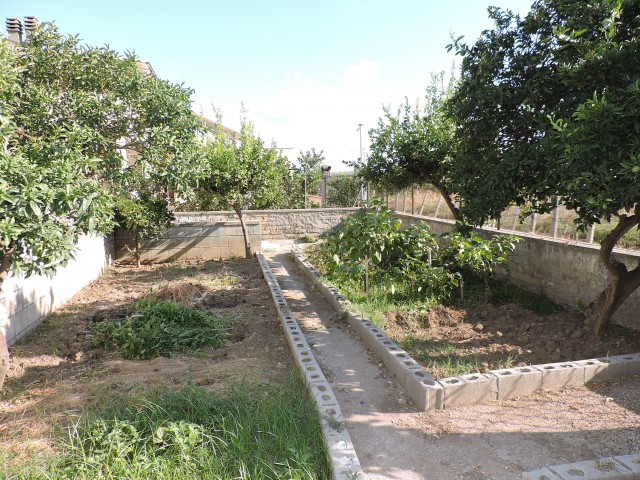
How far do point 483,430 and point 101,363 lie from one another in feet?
12.2

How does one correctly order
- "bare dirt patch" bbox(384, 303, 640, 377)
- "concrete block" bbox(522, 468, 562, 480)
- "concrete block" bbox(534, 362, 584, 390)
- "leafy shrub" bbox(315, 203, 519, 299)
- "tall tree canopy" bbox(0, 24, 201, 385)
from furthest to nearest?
"leafy shrub" bbox(315, 203, 519, 299)
"bare dirt patch" bbox(384, 303, 640, 377)
"concrete block" bbox(534, 362, 584, 390)
"tall tree canopy" bbox(0, 24, 201, 385)
"concrete block" bbox(522, 468, 562, 480)

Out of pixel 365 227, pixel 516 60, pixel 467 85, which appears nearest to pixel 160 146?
pixel 365 227

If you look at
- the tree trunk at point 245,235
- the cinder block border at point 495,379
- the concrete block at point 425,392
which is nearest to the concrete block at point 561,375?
the cinder block border at point 495,379

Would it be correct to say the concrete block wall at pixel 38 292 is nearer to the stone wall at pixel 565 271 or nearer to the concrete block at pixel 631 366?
the concrete block at pixel 631 366

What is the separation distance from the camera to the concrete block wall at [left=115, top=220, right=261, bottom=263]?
34.2 feet

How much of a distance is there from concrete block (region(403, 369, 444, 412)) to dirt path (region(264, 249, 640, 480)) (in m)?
0.07

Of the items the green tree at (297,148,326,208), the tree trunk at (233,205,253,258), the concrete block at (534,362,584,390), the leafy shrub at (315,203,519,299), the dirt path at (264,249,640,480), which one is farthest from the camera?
the green tree at (297,148,326,208)

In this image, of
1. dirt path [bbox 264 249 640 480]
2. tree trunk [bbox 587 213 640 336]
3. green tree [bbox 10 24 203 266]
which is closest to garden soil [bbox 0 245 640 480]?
dirt path [bbox 264 249 640 480]

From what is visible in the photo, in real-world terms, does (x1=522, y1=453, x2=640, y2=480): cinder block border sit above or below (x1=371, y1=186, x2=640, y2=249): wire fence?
below

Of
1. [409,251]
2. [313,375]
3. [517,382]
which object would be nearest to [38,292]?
[313,375]

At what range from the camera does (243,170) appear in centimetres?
1024

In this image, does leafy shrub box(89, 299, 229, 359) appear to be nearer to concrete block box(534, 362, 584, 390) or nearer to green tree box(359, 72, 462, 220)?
concrete block box(534, 362, 584, 390)

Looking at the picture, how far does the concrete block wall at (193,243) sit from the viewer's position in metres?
10.4

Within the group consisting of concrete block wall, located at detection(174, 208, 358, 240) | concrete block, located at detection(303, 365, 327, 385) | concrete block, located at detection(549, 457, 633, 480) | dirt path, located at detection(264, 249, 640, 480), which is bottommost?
dirt path, located at detection(264, 249, 640, 480)
